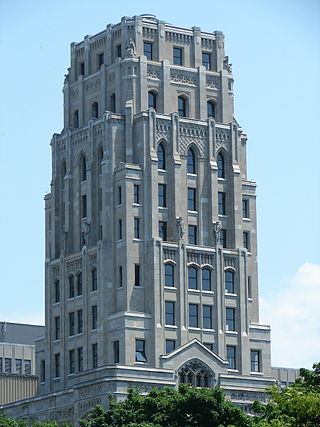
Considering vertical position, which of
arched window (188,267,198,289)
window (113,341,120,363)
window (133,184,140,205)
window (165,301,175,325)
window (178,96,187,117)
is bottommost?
window (113,341,120,363)

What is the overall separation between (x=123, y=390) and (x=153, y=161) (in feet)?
70.7

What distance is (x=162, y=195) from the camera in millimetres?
157000

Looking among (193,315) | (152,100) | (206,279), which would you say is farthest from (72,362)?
(152,100)

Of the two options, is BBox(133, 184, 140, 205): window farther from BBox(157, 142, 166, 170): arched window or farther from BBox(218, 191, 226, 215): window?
BBox(218, 191, 226, 215): window

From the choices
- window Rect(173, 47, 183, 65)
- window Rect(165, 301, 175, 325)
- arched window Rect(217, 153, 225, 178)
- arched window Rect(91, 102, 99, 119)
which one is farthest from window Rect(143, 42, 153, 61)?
window Rect(165, 301, 175, 325)

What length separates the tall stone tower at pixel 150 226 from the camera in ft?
499

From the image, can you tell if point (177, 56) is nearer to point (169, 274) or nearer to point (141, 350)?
point (169, 274)

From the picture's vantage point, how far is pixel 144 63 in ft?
522

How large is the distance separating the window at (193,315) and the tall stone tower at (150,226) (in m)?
0.09

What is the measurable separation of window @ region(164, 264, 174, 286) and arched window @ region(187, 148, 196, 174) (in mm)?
9964

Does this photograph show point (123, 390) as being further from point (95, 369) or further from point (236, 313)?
point (236, 313)

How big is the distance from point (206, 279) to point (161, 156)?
1164cm

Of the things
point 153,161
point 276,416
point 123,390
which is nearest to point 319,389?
point 276,416

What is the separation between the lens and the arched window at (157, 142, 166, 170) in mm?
157375
